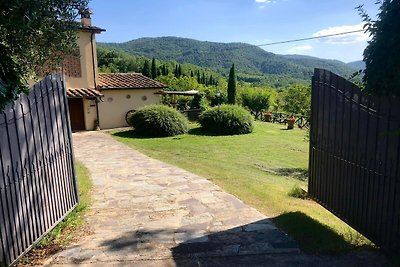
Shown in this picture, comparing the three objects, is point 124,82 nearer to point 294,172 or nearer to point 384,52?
point 294,172

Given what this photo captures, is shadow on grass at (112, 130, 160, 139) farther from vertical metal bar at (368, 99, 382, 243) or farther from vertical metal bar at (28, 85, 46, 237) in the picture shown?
vertical metal bar at (368, 99, 382, 243)

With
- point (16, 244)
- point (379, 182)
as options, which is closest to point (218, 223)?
point (379, 182)

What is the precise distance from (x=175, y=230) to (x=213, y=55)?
133 metres

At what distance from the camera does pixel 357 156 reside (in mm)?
4074

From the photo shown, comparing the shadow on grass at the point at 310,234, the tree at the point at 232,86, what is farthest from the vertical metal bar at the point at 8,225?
the tree at the point at 232,86

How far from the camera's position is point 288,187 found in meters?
7.32

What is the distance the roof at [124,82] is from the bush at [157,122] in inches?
121

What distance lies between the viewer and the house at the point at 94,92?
1833 centimetres

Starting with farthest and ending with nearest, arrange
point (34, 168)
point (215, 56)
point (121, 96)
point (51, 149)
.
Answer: point (215, 56), point (121, 96), point (51, 149), point (34, 168)

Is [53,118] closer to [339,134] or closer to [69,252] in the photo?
[69,252]

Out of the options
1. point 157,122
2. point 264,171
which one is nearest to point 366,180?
point 264,171

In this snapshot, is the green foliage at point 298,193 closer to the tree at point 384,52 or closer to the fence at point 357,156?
the fence at point 357,156

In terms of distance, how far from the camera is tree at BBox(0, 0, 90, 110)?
9.26ft

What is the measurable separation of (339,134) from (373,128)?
749 mm
